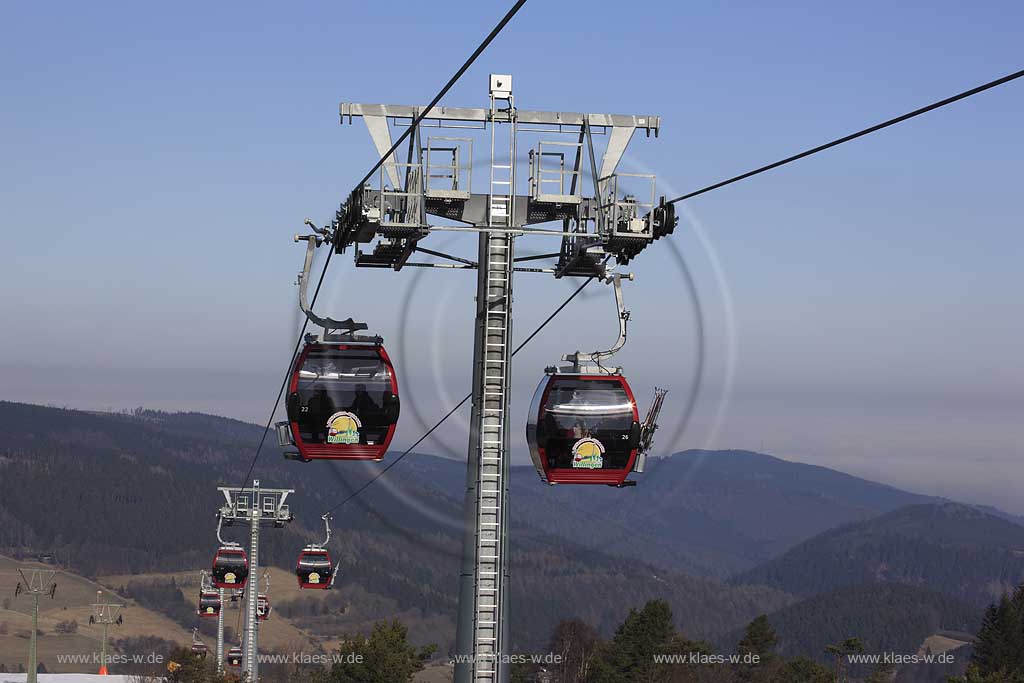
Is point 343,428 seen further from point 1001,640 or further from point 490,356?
point 1001,640

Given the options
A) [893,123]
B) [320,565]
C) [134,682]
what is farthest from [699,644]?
[893,123]

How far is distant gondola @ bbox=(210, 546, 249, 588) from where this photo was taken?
77250 mm

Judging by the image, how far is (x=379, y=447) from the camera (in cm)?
3088

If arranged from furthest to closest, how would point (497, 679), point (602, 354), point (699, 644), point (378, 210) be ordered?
point (699, 644) < point (602, 354) < point (378, 210) < point (497, 679)

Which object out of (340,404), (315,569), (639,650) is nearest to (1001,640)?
(639,650)

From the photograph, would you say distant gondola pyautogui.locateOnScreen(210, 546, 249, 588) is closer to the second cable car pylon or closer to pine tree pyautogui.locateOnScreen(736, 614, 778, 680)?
the second cable car pylon

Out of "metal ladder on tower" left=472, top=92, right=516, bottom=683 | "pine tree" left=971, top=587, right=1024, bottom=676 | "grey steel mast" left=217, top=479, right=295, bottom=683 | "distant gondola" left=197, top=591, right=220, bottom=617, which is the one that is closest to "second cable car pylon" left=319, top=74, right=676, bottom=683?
"metal ladder on tower" left=472, top=92, right=516, bottom=683

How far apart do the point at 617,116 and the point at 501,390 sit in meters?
8.71

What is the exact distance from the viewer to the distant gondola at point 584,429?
2867 cm

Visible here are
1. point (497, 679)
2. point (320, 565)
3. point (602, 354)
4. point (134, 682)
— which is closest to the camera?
point (497, 679)

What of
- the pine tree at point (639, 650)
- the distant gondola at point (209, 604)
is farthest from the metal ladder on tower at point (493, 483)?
the pine tree at point (639, 650)

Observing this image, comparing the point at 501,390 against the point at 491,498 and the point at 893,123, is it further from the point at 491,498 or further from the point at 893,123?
the point at 893,123

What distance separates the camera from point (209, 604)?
3937 inches

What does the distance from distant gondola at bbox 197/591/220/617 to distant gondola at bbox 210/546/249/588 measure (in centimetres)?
2079
